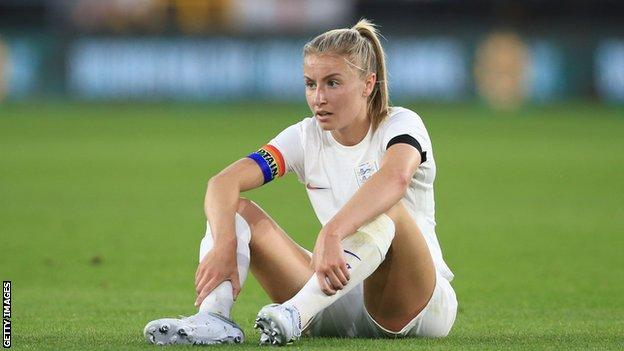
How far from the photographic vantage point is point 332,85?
472 centimetres

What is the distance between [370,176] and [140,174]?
10111mm

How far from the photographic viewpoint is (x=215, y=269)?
4582 millimetres

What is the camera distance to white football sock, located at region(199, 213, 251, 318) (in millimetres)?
4602

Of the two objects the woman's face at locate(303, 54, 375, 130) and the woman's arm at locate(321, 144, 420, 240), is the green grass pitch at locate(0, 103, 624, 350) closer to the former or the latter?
the woman's arm at locate(321, 144, 420, 240)

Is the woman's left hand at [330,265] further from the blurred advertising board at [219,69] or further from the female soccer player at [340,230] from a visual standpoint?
the blurred advertising board at [219,69]

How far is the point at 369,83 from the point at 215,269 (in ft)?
3.08

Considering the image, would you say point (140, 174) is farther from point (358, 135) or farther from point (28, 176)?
point (358, 135)

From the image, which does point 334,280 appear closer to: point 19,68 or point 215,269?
point 215,269

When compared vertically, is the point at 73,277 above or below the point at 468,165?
above

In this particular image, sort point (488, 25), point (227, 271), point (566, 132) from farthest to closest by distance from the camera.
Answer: point (488, 25), point (566, 132), point (227, 271)

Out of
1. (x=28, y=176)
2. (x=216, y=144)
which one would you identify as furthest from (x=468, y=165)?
(x=28, y=176)

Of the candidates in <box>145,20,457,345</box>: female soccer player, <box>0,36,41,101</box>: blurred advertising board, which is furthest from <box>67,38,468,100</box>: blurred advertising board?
<box>145,20,457,345</box>: female soccer player

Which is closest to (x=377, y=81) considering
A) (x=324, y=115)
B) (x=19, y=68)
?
(x=324, y=115)

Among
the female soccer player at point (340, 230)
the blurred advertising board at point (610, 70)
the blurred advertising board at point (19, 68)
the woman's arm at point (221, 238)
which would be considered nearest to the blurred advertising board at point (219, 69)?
the blurred advertising board at point (19, 68)
